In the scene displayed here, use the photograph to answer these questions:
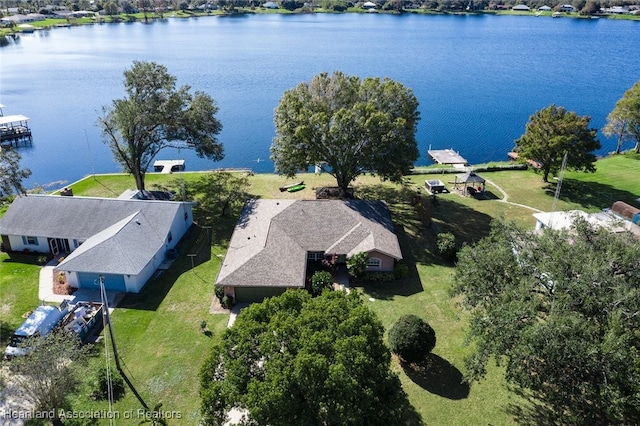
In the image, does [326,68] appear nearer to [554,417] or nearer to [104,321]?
[104,321]

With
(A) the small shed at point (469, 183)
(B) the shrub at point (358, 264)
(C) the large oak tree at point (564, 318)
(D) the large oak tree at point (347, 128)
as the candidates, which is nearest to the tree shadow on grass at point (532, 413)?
(C) the large oak tree at point (564, 318)

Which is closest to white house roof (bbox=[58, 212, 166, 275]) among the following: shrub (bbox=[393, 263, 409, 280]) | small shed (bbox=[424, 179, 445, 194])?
shrub (bbox=[393, 263, 409, 280])

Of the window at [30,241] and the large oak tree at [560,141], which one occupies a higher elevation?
the large oak tree at [560,141]

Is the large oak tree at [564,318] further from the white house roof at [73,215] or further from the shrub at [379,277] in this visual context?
the white house roof at [73,215]

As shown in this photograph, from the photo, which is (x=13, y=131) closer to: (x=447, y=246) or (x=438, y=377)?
(x=447, y=246)

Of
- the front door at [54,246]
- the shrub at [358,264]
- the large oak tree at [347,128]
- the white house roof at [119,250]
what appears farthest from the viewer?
the large oak tree at [347,128]

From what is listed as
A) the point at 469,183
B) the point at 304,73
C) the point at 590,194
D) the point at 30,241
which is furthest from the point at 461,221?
the point at 304,73

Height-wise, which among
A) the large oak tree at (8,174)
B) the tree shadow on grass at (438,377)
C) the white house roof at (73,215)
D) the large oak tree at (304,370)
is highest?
the large oak tree at (8,174)
